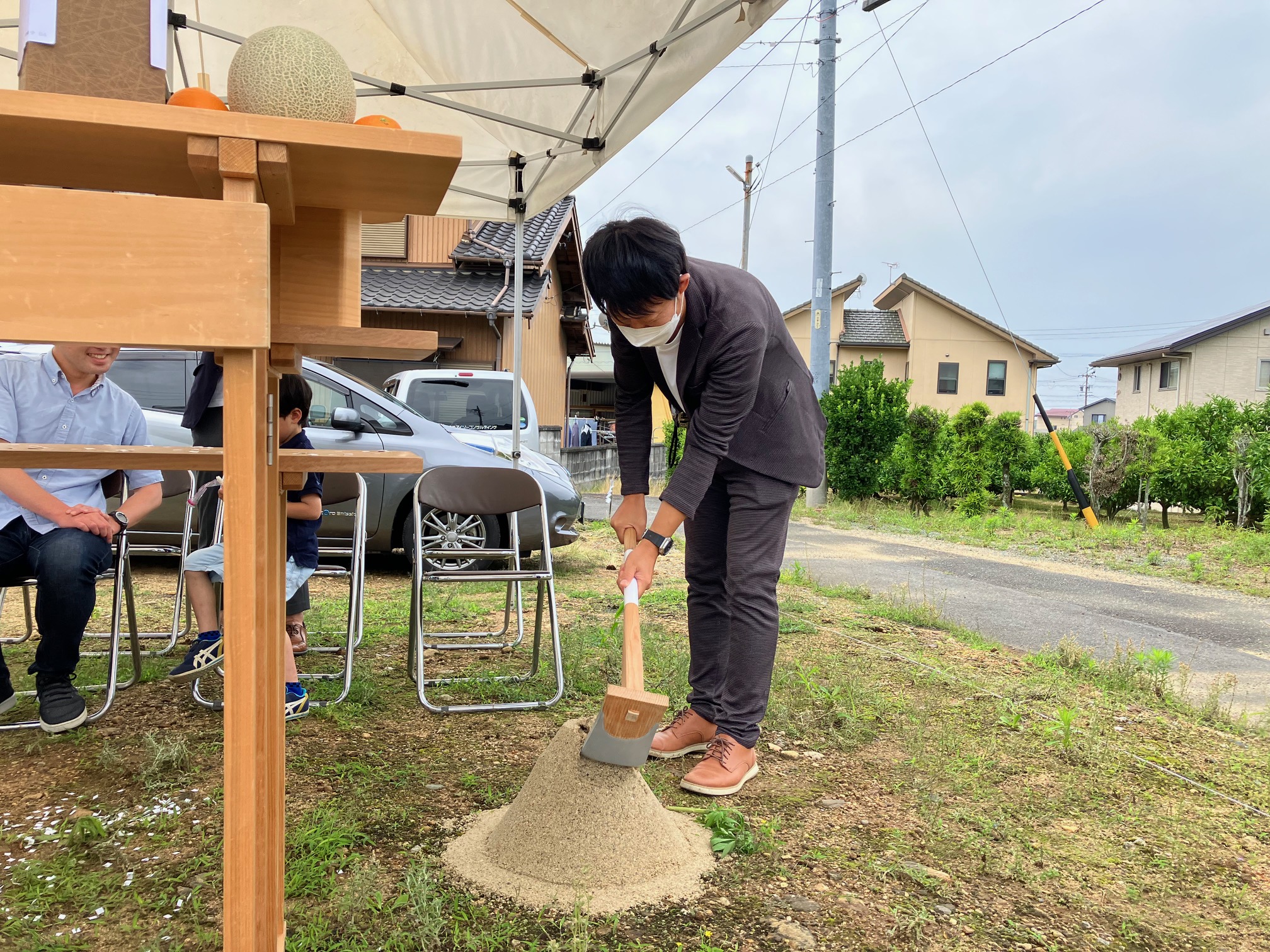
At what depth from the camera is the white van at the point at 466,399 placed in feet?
24.2

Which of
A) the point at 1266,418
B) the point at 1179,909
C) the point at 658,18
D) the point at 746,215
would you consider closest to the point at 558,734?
the point at 1179,909

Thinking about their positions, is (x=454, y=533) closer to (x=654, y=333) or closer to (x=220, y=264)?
(x=654, y=333)

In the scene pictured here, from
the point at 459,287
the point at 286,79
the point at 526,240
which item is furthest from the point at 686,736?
the point at 459,287

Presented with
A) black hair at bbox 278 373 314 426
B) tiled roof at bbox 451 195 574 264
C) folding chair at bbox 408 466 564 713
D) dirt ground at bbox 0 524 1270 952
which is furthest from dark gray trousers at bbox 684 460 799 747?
tiled roof at bbox 451 195 574 264

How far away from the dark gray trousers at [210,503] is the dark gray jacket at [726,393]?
1.60 m

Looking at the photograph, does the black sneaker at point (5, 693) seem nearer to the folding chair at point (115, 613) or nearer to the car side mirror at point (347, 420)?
the folding chair at point (115, 613)

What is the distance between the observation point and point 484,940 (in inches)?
66.2

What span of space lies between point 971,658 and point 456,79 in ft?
12.2

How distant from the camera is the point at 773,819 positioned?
2326mm

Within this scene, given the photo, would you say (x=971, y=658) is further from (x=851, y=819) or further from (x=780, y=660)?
(x=851, y=819)

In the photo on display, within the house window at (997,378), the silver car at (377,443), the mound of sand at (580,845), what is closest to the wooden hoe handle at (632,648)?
the mound of sand at (580,845)

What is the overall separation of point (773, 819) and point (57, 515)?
7.77 feet

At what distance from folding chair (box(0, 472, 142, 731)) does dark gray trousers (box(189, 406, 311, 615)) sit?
1.22 ft

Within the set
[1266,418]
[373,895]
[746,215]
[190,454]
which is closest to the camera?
[190,454]
